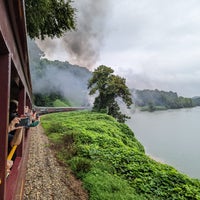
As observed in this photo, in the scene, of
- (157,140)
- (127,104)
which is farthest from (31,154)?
(157,140)

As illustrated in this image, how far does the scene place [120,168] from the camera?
673 centimetres

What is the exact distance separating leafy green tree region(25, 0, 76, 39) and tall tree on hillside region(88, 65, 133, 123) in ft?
64.0

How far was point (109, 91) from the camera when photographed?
91.5 feet

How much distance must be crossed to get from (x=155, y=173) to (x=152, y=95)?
8077 cm

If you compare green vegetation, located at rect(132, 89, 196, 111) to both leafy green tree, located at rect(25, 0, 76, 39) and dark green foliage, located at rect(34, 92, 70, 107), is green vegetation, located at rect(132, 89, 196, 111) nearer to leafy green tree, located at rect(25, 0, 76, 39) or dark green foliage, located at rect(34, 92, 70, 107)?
dark green foliage, located at rect(34, 92, 70, 107)

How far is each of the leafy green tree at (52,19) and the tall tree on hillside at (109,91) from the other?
19.5 meters

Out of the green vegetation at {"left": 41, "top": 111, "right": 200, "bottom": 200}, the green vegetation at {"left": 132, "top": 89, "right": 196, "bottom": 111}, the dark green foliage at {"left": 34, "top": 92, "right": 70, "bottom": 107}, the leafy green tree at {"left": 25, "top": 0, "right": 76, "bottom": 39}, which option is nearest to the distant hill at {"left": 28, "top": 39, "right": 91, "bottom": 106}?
the dark green foliage at {"left": 34, "top": 92, "right": 70, "bottom": 107}

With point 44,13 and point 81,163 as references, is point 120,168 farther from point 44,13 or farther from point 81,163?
point 44,13

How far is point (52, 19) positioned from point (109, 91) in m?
20.4

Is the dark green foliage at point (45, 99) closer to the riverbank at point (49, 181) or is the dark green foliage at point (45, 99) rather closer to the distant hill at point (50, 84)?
the distant hill at point (50, 84)

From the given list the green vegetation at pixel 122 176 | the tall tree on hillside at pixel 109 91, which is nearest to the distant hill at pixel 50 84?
the tall tree on hillside at pixel 109 91

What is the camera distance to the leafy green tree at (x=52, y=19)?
20.7ft

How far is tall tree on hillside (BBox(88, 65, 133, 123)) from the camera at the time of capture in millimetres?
27578

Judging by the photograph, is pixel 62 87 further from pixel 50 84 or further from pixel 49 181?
pixel 49 181
